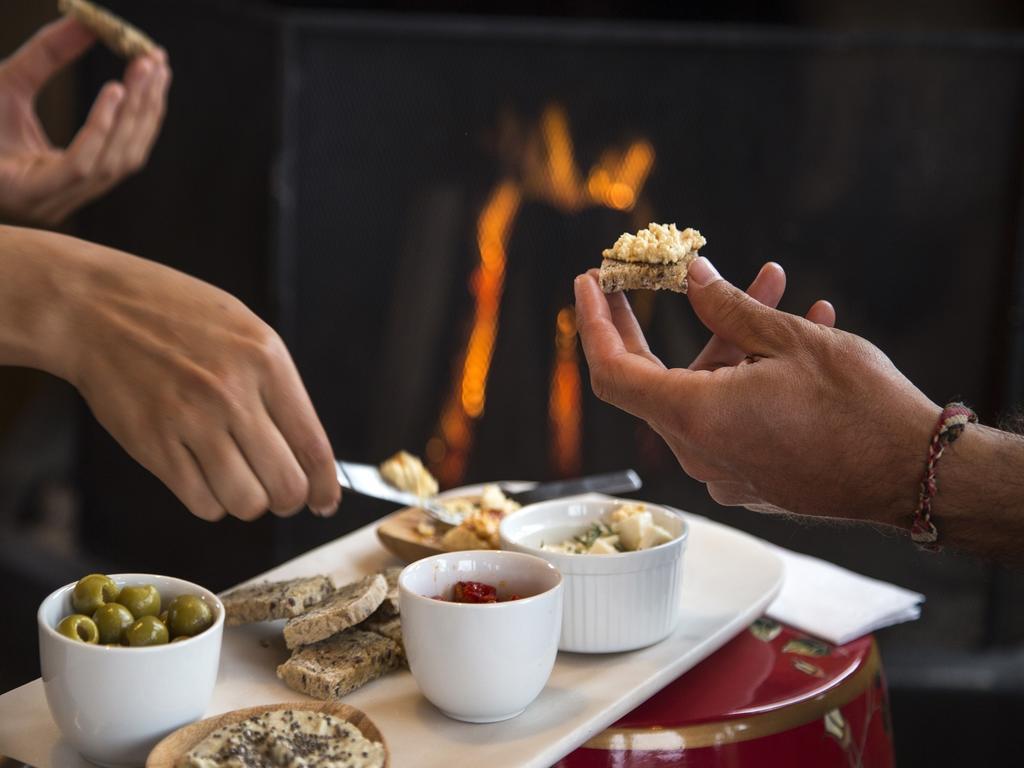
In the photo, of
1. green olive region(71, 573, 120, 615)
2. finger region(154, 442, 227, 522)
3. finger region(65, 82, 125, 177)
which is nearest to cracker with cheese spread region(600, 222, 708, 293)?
finger region(154, 442, 227, 522)

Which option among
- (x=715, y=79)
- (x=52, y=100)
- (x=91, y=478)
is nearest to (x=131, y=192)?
(x=52, y=100)

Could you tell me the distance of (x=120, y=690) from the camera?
93cm

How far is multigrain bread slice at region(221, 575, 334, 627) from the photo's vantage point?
3.83 ft

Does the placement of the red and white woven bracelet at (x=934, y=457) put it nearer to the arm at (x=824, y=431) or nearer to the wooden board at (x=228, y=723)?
the arm at (x=824, y=431)

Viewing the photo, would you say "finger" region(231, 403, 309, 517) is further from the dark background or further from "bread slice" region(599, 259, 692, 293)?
the dark background

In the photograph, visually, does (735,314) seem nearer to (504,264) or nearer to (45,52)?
(45,52)

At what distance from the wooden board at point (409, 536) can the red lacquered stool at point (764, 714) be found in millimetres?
349

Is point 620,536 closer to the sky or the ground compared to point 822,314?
closer to the ground

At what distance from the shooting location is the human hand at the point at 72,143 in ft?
6.01

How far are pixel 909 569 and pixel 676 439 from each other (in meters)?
1.87

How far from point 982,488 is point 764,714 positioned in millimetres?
326

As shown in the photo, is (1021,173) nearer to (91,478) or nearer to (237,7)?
(237,7)

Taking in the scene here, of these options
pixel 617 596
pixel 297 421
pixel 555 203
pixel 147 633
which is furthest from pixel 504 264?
pixel 147 633

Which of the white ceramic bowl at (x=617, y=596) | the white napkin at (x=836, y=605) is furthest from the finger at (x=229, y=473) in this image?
the white napkin at (x=836, y=605)
